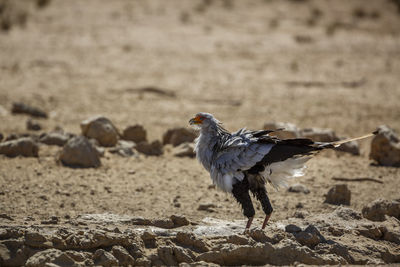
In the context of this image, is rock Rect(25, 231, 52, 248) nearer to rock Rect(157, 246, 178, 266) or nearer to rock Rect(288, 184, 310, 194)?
rock Rect(157, 246, 178, 266)

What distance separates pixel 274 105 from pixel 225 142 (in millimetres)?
6943

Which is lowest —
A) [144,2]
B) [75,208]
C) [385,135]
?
[75,208]

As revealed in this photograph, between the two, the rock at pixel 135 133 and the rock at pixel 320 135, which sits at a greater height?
the rock at pixel 320 135

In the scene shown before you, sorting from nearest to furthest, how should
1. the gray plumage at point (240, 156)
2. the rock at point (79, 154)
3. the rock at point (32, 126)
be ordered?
1. the gray plumage at point (240, 156)
2. the rock at point (79, 154)
3. the rock at point (32, 126)

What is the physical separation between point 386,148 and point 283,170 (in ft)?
12.5

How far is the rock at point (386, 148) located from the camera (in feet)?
29.5

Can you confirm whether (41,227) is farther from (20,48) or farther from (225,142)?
(20,48)

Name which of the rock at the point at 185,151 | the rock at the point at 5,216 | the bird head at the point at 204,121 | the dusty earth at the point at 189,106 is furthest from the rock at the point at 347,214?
the rock at the point at 5,216

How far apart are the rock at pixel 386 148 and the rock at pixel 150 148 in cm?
323

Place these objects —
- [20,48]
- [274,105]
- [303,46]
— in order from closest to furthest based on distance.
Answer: [274,105] < [20,48] < [303,46]

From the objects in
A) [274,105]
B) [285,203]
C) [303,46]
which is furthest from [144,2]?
[285,203]

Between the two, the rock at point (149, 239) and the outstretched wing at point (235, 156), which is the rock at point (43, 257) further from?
the outstretched wing at point (235, 156)

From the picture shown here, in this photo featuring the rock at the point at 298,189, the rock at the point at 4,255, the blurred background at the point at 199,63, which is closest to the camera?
the rock at the point at 4,255

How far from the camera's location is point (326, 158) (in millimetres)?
9328
